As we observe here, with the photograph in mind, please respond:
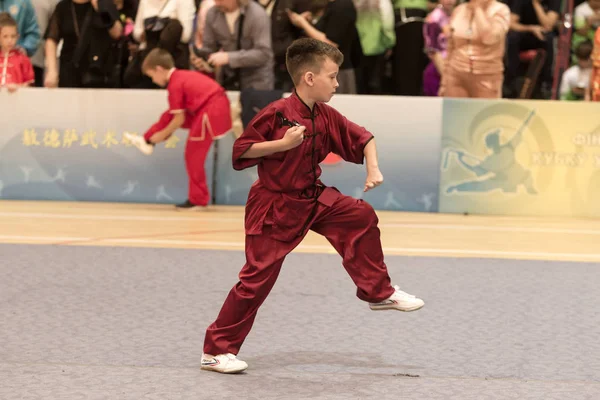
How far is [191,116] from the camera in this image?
1064 cm

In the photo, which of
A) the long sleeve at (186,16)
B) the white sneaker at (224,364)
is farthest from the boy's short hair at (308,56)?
the long sleeve at (186,16)

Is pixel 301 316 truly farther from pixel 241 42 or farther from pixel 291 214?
pixel 241 42

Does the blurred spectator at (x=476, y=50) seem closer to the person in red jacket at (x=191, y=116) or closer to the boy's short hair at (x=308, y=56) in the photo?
the person in red jacket at (x=191, y=116)

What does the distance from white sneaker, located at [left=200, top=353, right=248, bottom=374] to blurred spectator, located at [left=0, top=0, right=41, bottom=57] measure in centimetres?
724

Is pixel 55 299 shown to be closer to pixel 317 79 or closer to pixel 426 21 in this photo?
pixel 317 79

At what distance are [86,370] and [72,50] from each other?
709 cm

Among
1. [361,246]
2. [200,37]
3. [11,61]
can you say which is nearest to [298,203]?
[361,246]

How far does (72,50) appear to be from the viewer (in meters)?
11.4

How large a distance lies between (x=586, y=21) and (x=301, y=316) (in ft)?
20.8

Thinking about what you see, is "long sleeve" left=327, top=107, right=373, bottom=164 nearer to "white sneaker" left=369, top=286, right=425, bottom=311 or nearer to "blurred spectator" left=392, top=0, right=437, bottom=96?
"white sneaker" left=369, top=286, right=425, bottom=311

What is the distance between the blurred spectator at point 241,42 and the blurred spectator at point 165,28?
0.22 meters

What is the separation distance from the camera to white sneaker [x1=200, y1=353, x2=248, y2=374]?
4938mm

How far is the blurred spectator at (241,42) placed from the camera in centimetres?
1065

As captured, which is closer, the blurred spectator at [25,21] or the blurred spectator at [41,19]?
the blurred spectator at [25,21]
